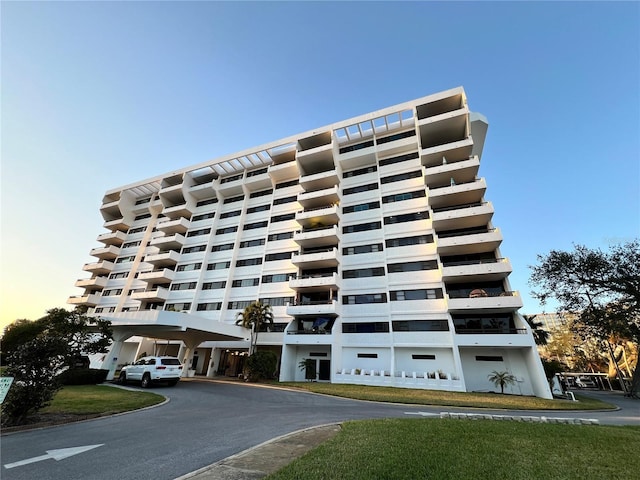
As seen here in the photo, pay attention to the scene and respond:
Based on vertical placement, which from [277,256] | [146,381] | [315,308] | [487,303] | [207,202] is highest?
[207,202]

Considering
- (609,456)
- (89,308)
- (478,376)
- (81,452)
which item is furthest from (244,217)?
(609,456)

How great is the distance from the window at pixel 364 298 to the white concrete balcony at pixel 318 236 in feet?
22.5

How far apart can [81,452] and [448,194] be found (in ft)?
104

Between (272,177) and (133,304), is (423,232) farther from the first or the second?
(133,304)

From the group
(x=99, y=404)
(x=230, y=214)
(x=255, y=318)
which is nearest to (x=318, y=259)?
(x=255, y=318)

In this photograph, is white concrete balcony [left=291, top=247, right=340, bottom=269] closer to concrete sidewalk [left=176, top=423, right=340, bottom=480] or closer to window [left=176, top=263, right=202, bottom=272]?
window [left=176, top=263, right=202, bottom=272]

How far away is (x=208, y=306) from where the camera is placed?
37188 millimetres

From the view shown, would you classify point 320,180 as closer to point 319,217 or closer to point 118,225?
point 319,217

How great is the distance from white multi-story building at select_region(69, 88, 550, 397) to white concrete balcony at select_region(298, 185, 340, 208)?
0.15 metres

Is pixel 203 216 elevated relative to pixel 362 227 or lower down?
elevated

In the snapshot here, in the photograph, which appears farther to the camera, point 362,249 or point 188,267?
point 188,267

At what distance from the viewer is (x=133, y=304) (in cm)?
→ 4209

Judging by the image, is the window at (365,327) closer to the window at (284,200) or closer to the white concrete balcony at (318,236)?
the white concrete balcony at (318,236)

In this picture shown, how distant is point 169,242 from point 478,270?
134ft
